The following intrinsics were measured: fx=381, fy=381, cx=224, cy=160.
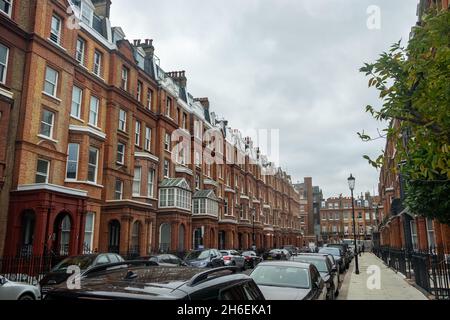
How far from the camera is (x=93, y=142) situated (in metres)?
24.6

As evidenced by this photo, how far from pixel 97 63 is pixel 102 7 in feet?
18.4

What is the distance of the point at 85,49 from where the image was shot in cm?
2558

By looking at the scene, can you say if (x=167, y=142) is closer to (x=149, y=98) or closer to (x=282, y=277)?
(x=149, y=98)

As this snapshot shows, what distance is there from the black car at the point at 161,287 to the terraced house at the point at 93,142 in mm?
16990

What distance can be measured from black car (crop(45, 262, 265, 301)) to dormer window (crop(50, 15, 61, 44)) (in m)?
21.7

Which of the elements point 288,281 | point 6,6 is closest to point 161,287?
point 288,281

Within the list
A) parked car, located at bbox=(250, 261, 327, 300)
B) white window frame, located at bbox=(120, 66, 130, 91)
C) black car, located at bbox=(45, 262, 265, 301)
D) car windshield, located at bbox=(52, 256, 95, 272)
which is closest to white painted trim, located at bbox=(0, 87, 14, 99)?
car windshield, located at bbox=(52, 256, 95, 272)

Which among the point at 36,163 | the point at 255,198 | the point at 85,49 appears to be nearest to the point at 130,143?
the point at 85,49

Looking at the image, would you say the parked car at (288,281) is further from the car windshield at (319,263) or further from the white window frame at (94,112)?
the white window frame at (94,112)

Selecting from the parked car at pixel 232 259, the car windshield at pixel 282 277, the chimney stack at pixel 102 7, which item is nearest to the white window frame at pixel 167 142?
the chimney stack at pixel 102 7

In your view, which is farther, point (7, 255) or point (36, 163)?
point (36, 163)

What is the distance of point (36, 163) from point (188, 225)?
16058 mm

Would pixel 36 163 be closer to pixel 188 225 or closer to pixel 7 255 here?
pixel 7 255

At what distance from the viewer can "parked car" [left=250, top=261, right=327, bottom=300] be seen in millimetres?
8641
